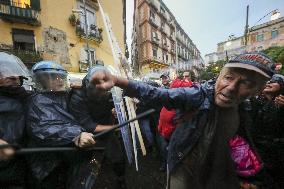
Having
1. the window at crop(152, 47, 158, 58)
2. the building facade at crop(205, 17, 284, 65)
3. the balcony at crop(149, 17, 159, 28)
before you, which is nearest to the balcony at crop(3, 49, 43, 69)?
the window at crop(152, 47, 158, 58)

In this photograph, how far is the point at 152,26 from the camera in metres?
39.6

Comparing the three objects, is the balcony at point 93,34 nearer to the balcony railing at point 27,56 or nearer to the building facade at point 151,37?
the balcony railing at point 27,56

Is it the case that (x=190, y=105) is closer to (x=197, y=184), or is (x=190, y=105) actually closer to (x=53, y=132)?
(x=197, y=184)

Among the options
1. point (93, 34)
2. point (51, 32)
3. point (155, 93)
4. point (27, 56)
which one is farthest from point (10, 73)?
point (93, 34)

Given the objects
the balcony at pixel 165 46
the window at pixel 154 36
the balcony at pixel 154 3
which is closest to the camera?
the window at pixel 154 36

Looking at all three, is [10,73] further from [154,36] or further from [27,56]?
[154,36]

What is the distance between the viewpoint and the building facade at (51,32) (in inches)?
609

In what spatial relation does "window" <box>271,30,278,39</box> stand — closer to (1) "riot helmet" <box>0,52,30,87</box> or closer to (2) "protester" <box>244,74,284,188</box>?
(2) "protester" <box>244,74,284,188</box>

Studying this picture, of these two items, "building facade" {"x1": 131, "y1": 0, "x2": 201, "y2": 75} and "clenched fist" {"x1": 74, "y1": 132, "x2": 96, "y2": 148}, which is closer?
"clenched fist" {"x1": 74, "y1": 132, "x2": 96, "y2": 148}

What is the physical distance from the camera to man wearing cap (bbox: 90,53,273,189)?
164cm

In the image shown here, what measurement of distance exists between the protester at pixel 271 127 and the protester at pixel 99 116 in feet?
6.05

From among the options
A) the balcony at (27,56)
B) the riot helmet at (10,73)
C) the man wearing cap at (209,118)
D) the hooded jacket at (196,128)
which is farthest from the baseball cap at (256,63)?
the balcony at (27,56)

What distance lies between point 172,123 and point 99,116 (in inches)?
50.5

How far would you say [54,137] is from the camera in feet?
7.12
